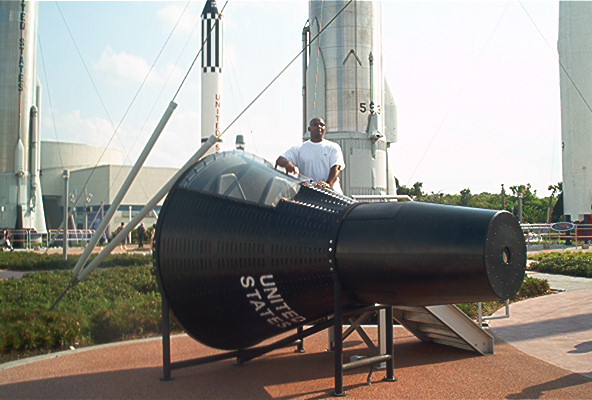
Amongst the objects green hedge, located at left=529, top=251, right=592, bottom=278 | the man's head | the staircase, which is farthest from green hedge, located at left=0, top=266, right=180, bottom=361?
green hedge, located at left=529, top=251, right=592, bottom=278

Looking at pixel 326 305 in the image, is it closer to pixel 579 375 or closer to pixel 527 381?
pixel 527 381

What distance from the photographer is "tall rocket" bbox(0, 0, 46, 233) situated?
99.6 feet

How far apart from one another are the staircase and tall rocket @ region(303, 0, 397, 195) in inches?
481

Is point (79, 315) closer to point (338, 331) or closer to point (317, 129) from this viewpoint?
point (317, 129)

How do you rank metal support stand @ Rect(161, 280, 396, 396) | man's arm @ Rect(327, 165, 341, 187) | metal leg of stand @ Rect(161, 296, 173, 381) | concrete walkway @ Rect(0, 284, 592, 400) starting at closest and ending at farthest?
metal support stand @ Rect(161, 280, 396, 396), concrete walkway @ Rect(0, 284, 592, 400), metal leg of stand @ Rect(161, 296, 173, 381), man's arm @ Rect(327, 165, 341, 187)

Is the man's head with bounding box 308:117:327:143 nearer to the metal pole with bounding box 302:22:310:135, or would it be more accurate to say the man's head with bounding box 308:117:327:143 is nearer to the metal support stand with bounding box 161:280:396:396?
the metal support stand with bounding box 161:280:396:396

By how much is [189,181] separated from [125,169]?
4583cm

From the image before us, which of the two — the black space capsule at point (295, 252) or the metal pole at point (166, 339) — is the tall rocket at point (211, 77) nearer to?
the metal pole at point (166, 339)

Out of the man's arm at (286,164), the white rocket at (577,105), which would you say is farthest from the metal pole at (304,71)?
the white rocket at (577,105)

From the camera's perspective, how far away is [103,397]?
4613mm

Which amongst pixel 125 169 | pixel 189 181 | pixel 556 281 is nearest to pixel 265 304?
pixel 189 181

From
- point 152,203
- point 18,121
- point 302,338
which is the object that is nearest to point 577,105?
point 152,203

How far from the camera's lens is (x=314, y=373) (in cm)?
539

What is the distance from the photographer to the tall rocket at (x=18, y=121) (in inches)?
1195
